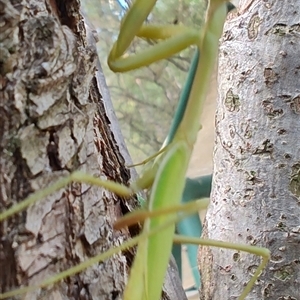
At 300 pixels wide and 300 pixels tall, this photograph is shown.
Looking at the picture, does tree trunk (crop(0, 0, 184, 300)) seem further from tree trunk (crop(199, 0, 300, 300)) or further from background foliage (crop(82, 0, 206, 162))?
background foliage (crop(82, 0, 206, 162))

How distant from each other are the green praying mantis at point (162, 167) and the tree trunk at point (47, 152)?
0.02 metres

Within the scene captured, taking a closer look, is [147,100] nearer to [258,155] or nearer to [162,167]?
[258,155]

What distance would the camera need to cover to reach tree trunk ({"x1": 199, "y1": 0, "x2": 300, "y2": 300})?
0.65 metres

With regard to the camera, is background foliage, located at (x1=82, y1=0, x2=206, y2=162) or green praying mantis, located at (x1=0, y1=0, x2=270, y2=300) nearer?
green praying mantis, located at (x1=0, y1=0, x2=270, y2=300)

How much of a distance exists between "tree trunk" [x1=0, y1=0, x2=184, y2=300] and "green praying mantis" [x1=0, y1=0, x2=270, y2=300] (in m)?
0.02

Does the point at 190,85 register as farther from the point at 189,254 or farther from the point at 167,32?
the point at 189,254

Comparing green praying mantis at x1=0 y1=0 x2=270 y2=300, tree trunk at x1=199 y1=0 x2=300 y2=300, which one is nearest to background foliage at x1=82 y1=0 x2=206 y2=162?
tree trunk at x1=199 y1=0 x2=300 y2=300

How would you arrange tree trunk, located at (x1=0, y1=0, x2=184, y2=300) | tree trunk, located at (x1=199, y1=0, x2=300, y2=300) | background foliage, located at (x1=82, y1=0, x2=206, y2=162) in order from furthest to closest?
1. background foliage, located at (x1=82, y1=0, x2=206, y2=162)
2. tree trunk, located at (x1=199, y1=0, x2=300, y2=300)
3. tree trunk, located at (x1=0, y1=0, x2=184, y2=300)

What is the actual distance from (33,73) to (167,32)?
20 cm

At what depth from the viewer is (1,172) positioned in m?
0.37

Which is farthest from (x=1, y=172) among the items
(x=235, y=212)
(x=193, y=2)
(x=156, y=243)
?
(x=193, y=2)

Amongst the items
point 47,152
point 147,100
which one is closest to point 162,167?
A: point 47,152

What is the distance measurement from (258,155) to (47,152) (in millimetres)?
367

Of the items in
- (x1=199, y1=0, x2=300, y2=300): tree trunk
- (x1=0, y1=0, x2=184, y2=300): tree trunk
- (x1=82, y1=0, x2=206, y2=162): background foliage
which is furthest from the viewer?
(x1=82, y1=0, x2=206, y2=162): background foliage
